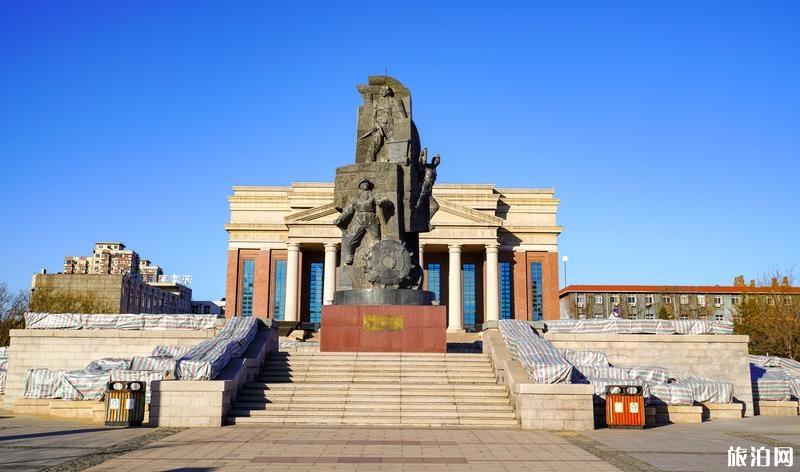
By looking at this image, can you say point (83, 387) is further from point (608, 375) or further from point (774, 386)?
point (774, 386)

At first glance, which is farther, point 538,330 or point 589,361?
point 538,330

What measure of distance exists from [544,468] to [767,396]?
15917 millimetres

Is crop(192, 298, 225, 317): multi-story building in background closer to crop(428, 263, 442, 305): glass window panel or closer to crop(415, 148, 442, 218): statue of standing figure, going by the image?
crop(428, 263, 442, 305): glass window panel

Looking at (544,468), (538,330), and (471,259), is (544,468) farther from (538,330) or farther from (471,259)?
(471,259)

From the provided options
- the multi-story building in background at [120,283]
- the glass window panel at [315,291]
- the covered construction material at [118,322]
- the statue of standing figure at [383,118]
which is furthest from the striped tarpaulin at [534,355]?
the multi-story building in background at [120,283]

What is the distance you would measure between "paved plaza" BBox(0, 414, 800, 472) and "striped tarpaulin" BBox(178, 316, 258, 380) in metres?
1.51

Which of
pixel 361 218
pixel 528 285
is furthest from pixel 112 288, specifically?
pixel 361 218

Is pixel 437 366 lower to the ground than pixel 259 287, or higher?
lower

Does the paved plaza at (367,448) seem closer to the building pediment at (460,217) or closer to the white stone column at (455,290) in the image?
the white stone column at (455,290)

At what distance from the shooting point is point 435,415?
53.8 feet

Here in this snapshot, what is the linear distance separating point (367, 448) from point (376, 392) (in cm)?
519

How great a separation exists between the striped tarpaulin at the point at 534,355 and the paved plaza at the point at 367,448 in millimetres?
1469

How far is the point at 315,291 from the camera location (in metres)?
64.2

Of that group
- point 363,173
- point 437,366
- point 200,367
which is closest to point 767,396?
point 437,366
